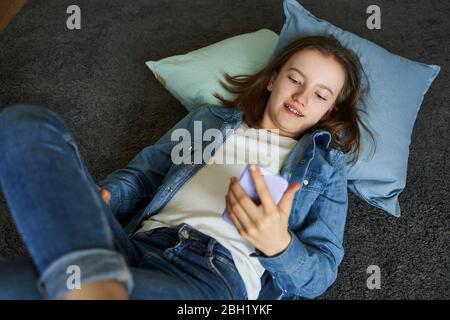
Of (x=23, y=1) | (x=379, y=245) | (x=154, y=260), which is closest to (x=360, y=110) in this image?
(x=379, y=245)

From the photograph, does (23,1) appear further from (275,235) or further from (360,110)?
(275,235)

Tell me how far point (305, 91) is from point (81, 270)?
0.62 m

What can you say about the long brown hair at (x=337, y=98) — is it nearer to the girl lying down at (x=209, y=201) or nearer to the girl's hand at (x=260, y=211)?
the girl lying down at (x=209, y=201)

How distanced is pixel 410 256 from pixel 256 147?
436 mm

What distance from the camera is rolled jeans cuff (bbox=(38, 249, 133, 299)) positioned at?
0.60 meters

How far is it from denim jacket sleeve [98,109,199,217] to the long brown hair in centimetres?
16

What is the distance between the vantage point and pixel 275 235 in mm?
788

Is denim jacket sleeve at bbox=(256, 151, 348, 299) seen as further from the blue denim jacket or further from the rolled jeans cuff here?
the rolled jeans cuff

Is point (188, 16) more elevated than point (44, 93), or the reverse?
point (188, 16)

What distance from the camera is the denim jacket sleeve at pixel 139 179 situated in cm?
101

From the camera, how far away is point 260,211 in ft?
2.48
